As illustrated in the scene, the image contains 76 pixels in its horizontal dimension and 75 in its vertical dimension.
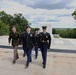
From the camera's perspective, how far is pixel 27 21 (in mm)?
50188

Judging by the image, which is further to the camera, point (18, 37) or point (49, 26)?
point (49, 26)

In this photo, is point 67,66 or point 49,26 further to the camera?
point 49,26

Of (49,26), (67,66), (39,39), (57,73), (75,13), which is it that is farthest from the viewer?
(75,13)

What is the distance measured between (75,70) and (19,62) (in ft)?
6.73

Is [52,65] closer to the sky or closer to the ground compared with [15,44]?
closer to the ground

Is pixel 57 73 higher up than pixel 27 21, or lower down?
lower down

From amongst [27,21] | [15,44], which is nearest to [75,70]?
[15,44]

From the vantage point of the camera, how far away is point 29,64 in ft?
22.2

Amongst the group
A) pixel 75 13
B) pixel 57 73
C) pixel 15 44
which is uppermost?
pixel 75 13

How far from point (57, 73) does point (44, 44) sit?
990mm

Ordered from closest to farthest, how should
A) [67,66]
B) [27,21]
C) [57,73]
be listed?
[57,73] → [67,66] → [27,21]

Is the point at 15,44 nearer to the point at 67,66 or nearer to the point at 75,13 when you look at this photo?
the point at 67,66

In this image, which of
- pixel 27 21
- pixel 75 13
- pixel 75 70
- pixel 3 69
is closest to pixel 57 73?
pixel 75 70

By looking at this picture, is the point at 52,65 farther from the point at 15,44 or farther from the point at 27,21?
the point at 27,21
